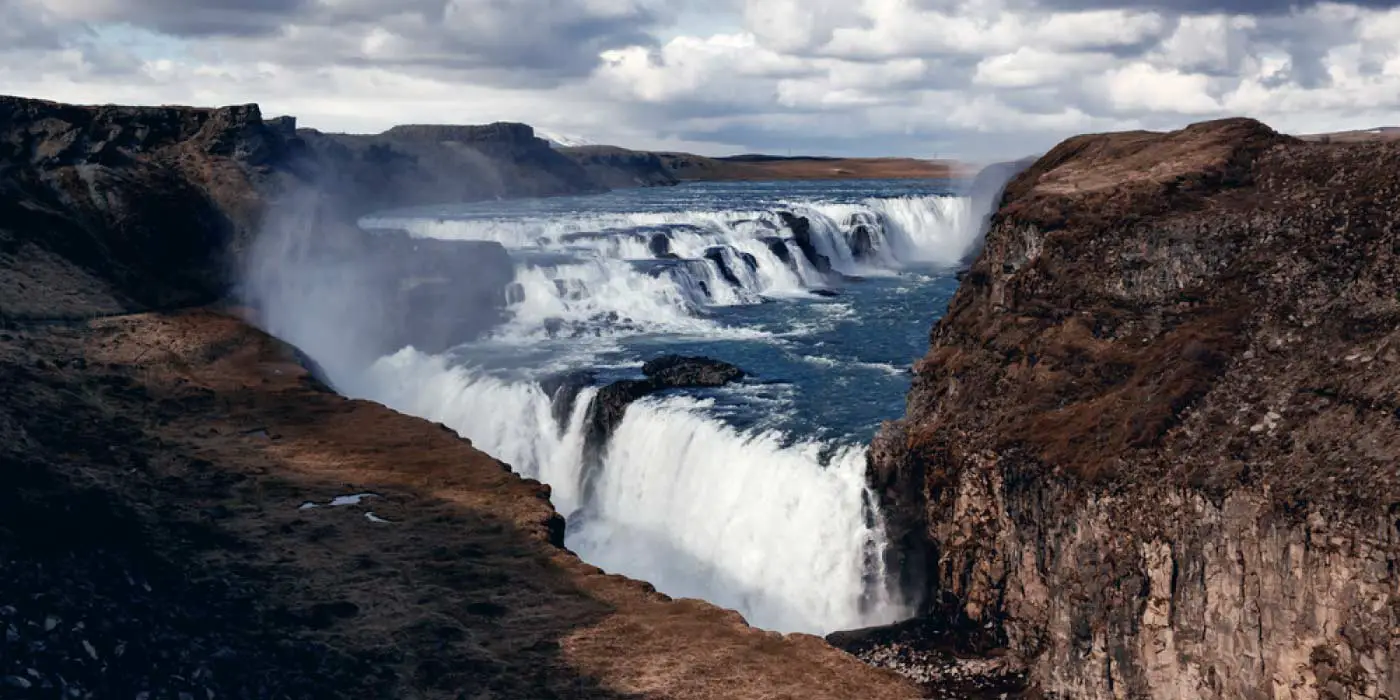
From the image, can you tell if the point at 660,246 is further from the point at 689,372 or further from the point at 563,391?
the point at 563,391

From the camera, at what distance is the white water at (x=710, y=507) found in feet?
84.3

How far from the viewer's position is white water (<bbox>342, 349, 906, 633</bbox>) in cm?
2570

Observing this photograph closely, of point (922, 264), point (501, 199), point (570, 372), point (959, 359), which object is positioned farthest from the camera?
point (501, 199)

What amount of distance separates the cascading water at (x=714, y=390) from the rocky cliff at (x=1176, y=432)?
2677mm

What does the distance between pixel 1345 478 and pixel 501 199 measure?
4236 inches

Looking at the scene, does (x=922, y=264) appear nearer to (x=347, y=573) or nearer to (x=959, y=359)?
(x=959, y=359)

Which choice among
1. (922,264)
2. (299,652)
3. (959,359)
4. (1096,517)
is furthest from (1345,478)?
(922,264)

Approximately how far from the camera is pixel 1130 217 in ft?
74.3

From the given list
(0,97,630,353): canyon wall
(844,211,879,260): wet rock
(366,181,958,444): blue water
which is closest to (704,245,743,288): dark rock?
(366,181,958,444): blue water

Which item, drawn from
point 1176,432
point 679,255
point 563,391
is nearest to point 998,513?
point 1176,432

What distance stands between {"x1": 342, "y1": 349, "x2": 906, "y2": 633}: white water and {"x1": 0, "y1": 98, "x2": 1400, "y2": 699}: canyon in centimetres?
127

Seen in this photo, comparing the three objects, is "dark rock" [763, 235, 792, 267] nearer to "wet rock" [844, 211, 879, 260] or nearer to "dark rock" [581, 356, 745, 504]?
"wet rock" [844, 211, 879, 260]

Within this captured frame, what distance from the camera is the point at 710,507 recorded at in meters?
29.2

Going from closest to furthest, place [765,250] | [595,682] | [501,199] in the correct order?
[595,682] < [765,250] < [501,199]
